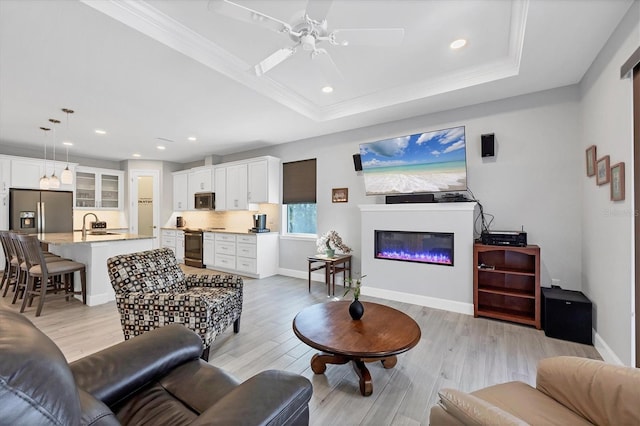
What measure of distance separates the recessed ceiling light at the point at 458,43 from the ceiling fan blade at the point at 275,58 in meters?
1.61

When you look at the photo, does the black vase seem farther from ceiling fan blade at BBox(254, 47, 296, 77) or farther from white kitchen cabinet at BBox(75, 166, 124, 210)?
white kitchen cabinet at BBox(75, 166, 124, 210)

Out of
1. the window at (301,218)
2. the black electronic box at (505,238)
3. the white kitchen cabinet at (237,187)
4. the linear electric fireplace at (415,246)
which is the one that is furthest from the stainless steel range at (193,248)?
the black electronic box at (505,238)

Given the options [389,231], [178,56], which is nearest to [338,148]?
[389,231]

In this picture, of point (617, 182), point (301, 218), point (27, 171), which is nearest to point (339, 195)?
point (301, 218)

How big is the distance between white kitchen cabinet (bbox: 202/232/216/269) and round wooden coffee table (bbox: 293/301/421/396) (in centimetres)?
430

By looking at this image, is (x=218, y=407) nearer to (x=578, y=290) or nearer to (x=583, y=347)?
(x=583, y=347)

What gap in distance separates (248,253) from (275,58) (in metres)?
4.00

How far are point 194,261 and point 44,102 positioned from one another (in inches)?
153

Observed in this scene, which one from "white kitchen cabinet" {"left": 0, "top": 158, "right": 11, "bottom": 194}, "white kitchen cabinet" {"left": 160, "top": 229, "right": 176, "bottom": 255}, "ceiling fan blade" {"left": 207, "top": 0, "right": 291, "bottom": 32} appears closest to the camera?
"ceiling fan blade" {"left": 207, "top": 0, "right": 291, "bottom": 32}

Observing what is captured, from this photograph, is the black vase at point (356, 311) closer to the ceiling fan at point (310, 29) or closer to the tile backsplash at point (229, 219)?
the ceiling fan at point (310, 29)

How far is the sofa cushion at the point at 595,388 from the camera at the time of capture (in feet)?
3.36

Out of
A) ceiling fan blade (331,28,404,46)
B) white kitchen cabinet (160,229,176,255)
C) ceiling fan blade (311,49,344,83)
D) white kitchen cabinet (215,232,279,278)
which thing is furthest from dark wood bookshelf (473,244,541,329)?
white kitchen cabinet (160,229,176,255)

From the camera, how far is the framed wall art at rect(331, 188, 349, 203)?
4.86 metres

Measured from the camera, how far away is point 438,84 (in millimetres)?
3387
